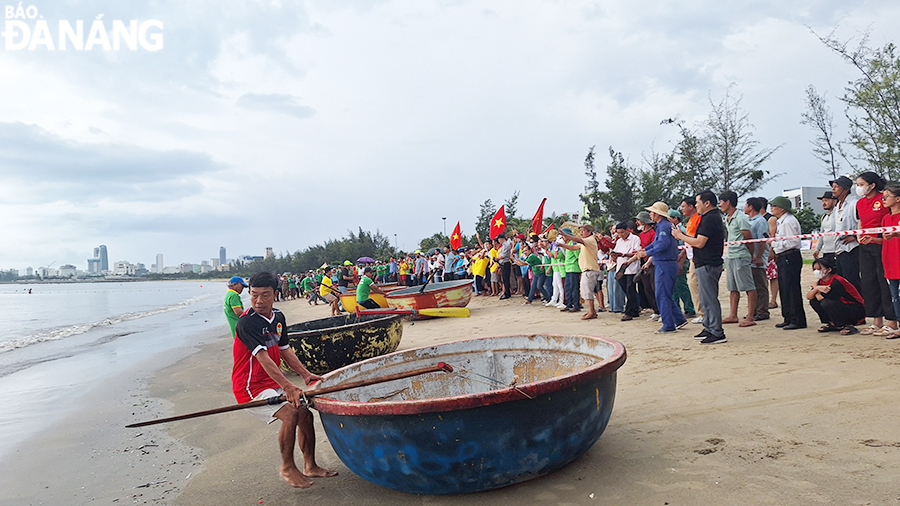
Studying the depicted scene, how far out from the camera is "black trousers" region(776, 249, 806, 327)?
283 inches

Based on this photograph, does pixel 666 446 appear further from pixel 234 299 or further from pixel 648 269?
pixel 234 299

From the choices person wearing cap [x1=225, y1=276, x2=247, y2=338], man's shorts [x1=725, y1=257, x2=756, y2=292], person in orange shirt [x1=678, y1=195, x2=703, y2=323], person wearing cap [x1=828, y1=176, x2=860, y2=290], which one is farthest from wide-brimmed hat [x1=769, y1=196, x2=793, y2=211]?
person wearing cap [x1=225, y1=276, x2=247, y2=338]

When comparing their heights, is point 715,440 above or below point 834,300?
below

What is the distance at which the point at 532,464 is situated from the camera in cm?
327

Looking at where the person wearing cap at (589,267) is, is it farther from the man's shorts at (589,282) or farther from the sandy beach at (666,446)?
the sandy beach at (666,446)

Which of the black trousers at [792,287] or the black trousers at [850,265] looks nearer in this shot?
the black trousers at [850,265]

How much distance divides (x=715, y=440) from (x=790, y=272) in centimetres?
451

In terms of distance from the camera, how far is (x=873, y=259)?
6.24 meters

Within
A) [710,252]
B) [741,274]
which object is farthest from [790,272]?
[710,252]

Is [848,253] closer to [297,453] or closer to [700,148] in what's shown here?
[297,453]

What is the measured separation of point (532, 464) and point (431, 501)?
682mm

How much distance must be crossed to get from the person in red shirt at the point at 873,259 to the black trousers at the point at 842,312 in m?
0.29

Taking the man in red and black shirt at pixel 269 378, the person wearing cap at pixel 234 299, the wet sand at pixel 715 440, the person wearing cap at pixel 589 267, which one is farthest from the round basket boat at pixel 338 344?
the person wearing cap at pixel 589 267

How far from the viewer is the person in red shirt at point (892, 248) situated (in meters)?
5.79
